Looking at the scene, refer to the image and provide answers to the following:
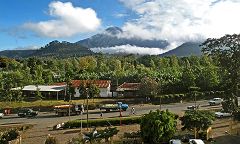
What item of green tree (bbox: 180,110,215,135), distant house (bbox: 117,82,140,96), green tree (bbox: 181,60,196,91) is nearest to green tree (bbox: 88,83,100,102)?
distant house (bbox: 117,82,140,96)

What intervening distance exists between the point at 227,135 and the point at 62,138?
2126 centimetres

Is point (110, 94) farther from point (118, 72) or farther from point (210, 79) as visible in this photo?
point (210, 79)

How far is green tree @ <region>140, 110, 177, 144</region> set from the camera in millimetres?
41688

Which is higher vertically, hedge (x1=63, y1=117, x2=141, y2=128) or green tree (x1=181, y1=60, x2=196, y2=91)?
green tree (x1=181, y1=60, x2=196, y2=91)

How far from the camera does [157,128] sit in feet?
137

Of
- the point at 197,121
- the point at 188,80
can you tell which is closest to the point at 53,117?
the point at 197,121

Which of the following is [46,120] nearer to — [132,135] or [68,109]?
[68,109]

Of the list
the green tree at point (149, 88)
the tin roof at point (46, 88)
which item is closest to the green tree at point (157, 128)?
the green tree at point (149, 88)

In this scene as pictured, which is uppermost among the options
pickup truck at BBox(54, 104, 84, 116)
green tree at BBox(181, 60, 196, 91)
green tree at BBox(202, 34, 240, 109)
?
green tree at BBox(202, 34, 240, 109)

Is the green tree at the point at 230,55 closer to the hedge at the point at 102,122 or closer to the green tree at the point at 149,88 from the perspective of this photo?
the hedge at the point at 102,122

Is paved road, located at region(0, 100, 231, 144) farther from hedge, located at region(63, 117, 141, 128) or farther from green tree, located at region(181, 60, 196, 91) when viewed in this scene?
green tree, located at region(181, 60, 196, 91)

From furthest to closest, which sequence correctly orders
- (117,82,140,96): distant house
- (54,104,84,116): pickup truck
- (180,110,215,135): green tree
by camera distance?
(117,82,140,96): distant house
(54,104,84,116): pickup truck
(180,110,215,135): green tree

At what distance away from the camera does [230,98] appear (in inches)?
2029

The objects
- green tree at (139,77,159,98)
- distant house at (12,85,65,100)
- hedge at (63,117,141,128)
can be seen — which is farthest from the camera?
distant house at (12,85,65,100)
